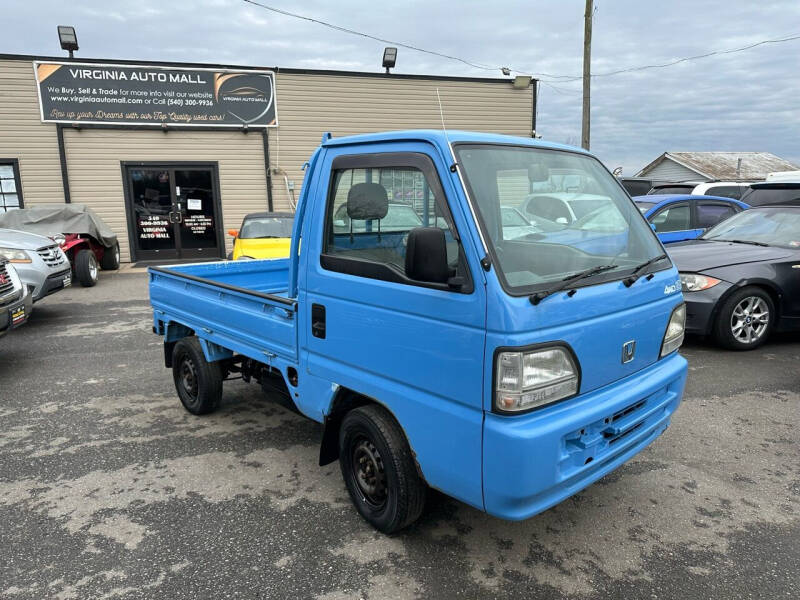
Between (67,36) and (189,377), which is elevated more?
(67,36)

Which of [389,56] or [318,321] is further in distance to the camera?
[389,56]

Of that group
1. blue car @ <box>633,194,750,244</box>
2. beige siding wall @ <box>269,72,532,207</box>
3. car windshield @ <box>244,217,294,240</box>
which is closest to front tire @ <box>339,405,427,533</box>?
blue car @ <box>633,194,750,244</box>

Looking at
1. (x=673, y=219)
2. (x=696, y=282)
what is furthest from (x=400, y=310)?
(x=673, y=219)

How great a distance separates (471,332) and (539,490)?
72 cm

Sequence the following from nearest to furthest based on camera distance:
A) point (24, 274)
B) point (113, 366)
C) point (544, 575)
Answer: point (544, 575), point (113, 366), point (24, 274)

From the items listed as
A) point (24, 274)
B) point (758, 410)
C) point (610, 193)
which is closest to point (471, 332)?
point (610, 193)

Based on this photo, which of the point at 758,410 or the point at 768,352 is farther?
the point at 768,352

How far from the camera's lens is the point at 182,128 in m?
14.9

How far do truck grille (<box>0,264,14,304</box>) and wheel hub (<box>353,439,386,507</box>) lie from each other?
5.02m

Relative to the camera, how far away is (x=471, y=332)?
2.32 m

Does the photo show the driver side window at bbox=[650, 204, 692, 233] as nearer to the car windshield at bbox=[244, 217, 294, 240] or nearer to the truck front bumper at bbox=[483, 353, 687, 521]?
the car windshield at bbox=[244, 217, 294, 240]

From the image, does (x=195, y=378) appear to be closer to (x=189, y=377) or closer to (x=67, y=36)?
(x=189, y=377)

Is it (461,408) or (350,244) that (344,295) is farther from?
(461,408)

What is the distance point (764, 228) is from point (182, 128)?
13.6m
